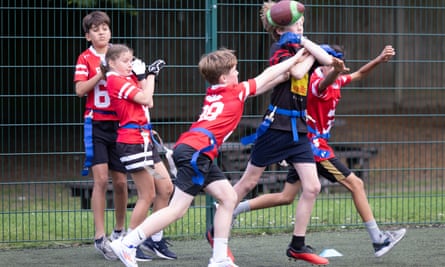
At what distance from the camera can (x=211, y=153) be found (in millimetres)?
5922

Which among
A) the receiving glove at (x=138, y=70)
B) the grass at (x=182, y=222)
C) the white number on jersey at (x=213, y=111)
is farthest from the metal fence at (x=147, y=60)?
the white number on jersey at (x=213, y=111)

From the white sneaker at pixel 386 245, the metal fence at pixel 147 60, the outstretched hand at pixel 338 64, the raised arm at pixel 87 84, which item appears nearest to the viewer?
Result: the outstretched hand at pixel 338 64

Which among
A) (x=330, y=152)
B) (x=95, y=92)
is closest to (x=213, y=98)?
(x=330, y=152)

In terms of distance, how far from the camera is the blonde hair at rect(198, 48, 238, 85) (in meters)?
5.91

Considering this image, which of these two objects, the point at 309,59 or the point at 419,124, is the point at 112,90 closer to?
the point at 309,59

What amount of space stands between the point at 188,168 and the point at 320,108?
4.55ft

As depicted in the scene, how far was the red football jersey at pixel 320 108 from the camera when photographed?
22.1 ft

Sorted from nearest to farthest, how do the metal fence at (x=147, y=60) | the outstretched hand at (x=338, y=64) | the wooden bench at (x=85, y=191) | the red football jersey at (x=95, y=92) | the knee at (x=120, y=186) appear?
the outstretched hand at (x=338, y=64) → the red football jersey at (x=95, y=92) → the knee at (x=120, y=186) → the metal fence at (x=147, y=60) → the wooden bench at (x=85, y=191)

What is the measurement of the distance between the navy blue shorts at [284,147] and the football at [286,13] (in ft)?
2.51

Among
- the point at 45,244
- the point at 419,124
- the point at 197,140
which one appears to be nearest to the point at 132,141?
the point at 197,140

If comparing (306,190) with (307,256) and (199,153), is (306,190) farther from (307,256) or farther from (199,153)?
(199,153)

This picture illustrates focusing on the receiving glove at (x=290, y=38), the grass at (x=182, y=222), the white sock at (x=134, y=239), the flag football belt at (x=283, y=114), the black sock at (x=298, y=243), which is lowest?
the grass at (x=182, y=222)

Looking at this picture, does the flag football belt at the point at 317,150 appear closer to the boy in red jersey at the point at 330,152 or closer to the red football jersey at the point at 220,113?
the boy in red jersey at the point at 330,152

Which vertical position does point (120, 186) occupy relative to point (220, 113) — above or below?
below
